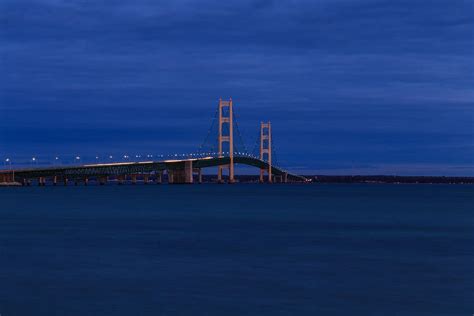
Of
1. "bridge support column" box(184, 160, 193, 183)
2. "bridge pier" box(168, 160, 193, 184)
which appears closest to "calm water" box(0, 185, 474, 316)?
"bridge support column" box(184, 160, 193, 183)

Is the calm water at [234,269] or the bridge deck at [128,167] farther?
the bridge deck at [128,167]

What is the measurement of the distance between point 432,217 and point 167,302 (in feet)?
101

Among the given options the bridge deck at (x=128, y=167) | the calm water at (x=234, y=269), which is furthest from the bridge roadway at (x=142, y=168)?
the calm water at (x=234, y=269)

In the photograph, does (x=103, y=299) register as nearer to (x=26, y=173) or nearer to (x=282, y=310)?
(x=282, y=310)

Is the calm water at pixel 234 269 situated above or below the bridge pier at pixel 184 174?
below

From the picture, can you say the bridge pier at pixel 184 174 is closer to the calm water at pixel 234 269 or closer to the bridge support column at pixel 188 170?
the bridge support column at pixel 188 170

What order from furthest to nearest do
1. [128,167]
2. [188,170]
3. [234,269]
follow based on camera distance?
[128,167], [188,170], [234,269]

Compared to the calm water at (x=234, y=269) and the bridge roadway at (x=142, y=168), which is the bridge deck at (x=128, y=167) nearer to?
the bridge roadway at (x=142, y=168)

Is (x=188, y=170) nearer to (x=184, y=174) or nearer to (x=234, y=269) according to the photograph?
(x=184, y=174)

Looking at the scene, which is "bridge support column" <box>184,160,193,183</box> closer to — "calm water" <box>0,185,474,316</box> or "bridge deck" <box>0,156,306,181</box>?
"bridge deck" <box>0,156,306,181</box>

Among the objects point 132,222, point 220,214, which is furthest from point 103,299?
point 220,214

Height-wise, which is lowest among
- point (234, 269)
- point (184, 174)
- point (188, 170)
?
point (234, 269)

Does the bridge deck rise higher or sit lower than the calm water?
higher

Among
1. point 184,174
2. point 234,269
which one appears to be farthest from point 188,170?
point 234,269
